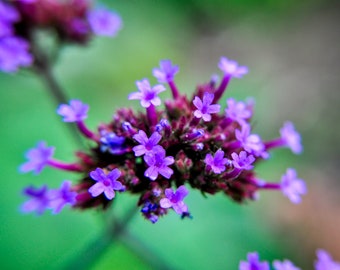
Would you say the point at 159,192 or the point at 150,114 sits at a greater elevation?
the point at 150,114

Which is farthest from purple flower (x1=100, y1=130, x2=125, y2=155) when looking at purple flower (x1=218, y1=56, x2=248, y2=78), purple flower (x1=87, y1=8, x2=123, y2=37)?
purple flower (x1=87, y1=8, x2=123, y2=37)

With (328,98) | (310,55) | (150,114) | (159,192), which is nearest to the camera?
(159,192)

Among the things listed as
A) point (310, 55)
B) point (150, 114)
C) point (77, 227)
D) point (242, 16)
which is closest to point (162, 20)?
point (242, 16)

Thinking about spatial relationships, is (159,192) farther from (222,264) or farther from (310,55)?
(310,55)

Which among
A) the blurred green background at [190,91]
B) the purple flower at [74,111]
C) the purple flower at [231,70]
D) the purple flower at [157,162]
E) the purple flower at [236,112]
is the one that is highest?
the purple flower at [231,70]

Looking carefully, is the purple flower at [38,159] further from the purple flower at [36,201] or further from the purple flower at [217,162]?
the purple flower at [217,162]

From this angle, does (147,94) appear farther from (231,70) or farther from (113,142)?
(231,70)

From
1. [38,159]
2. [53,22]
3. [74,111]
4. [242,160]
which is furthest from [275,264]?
[53,22]

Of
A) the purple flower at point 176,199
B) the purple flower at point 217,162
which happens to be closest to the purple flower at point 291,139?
the purple flower at point 217,162
